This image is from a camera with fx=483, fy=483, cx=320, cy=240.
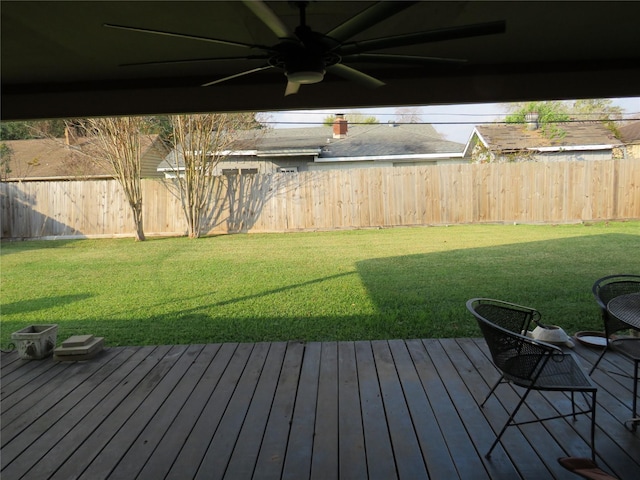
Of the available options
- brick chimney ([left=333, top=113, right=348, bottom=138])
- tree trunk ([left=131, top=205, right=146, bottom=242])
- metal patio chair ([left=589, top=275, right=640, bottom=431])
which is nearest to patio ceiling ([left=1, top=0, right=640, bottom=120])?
metal patio chair ([left=589, top=275, right=640, bottom=431])

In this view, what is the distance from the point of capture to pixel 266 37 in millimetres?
2920

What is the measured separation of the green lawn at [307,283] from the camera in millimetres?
4820

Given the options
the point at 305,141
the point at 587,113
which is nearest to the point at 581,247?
the point at 305,141

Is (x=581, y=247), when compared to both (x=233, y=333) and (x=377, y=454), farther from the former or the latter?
(x=377, y=454)

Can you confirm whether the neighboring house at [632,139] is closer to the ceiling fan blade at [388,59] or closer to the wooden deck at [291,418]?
the wooden deck at [291,418]

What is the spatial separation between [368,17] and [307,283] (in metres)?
4.85

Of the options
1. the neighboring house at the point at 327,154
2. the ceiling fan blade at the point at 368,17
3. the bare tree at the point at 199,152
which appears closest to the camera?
the ceiling fan blade at the point at 368,17

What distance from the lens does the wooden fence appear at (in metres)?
11.9

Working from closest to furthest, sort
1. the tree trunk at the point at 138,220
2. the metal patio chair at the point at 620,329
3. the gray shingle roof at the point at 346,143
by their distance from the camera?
the metal patio chair at the point at 620,329 → the tree trunk at the point at 138,220 → the gray shingle roof at the point at 346,143

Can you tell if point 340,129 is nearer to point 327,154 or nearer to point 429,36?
point 327,154

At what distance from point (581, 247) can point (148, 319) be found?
7.20 meters

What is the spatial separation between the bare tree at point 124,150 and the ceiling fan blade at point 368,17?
10125 millimetres

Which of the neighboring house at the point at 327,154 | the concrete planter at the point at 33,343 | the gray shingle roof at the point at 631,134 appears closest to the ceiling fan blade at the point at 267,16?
the concrete planter at the point at 33,343

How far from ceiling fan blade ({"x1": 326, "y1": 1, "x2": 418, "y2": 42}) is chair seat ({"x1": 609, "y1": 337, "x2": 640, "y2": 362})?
214 centimetres
